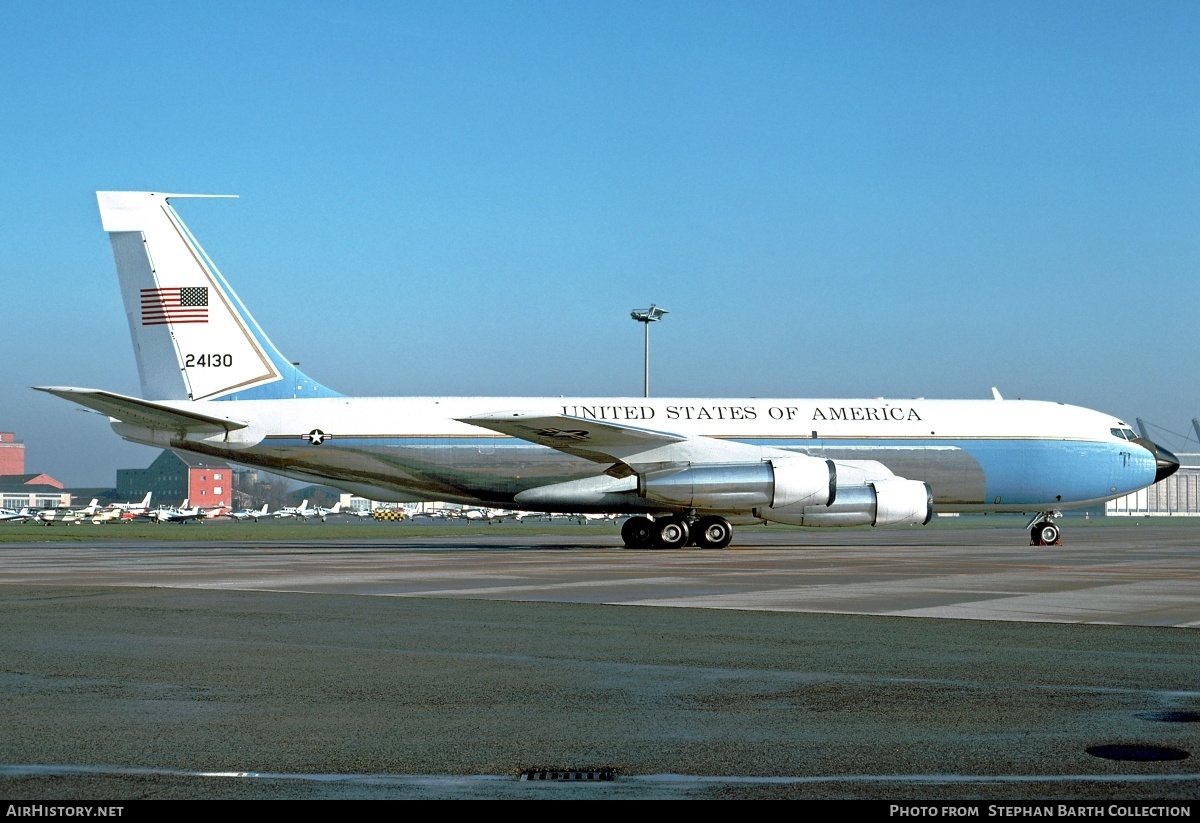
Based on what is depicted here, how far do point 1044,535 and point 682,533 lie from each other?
11.8 m

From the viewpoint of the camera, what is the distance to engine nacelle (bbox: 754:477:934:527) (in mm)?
33125

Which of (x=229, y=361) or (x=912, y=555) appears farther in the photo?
(x=229, y=361)

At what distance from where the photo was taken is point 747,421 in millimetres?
36000

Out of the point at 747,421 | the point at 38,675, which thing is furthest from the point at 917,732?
the point at 747,421

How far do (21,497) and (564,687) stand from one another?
655ft

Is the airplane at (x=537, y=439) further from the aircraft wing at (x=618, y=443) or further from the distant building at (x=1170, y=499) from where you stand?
the distant building at (x=1170, y=499)

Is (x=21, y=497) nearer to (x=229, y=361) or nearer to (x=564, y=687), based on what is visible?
(x=229, y=361)

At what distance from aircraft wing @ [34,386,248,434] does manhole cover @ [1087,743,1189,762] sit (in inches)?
1031

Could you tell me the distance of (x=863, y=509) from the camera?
33219 millimetres

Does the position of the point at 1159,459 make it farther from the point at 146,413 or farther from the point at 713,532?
the point at 146,413

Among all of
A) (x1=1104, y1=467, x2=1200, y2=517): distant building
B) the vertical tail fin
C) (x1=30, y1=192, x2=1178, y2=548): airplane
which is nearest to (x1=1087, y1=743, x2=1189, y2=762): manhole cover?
(x1=30, y1=192, x2=1178, y2=548): airplane

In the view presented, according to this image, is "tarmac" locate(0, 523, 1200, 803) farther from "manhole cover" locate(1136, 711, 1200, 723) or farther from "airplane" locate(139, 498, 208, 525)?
"airplane" locate(139, 498, 208, 525)

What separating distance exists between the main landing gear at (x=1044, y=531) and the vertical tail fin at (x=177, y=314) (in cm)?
2224
